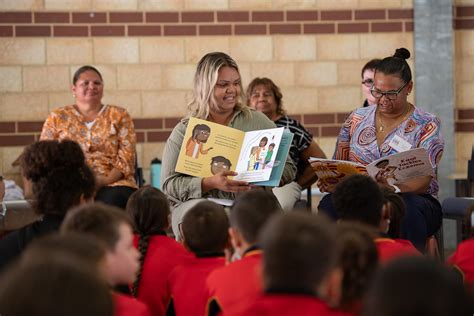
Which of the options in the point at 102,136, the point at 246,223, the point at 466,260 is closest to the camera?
the point at 246,223

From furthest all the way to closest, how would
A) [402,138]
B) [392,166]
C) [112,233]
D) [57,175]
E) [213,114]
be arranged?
[213,114] < [402,138] < [392,166] < [57,175] < [112,233]

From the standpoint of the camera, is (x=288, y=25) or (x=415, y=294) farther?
(x=288, y=25)

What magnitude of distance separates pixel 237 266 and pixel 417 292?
1386 mm

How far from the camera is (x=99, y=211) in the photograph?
3.23 metres

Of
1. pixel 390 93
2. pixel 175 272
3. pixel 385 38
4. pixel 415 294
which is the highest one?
pixel 385 38

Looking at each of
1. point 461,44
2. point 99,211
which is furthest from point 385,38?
point 99,211

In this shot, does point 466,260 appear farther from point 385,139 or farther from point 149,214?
point 385,139

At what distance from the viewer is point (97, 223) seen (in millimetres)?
3172

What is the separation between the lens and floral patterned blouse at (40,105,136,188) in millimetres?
6992

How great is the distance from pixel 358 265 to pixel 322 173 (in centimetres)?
258

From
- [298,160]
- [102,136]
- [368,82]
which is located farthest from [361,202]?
[102,136]

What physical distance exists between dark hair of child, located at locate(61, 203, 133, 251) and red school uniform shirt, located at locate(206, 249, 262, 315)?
384 mm

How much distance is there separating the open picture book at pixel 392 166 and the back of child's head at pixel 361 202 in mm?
1079

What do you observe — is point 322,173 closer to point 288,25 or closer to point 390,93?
point 390,93
